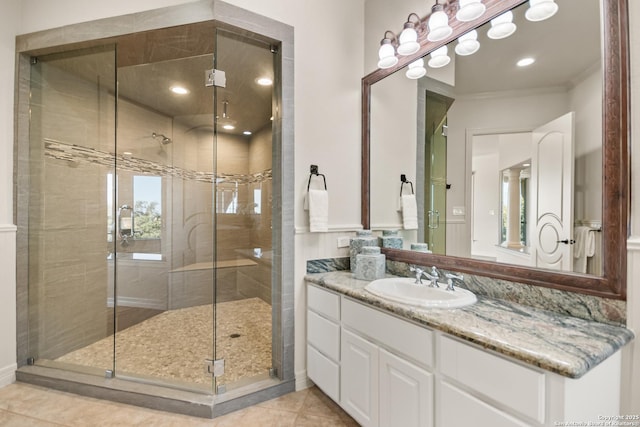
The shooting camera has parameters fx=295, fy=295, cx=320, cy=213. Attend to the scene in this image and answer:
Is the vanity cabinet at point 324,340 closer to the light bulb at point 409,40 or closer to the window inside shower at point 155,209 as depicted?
the window inside shower at point 155,209

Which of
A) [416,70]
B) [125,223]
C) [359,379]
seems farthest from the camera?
[125,223]

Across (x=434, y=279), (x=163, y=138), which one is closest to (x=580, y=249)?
(x=434, y=279)

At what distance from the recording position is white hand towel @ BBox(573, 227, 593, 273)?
3.86 ft

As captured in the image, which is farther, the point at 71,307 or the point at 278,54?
the point at 71,307

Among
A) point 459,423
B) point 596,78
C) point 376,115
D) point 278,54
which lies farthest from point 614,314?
point 278,54

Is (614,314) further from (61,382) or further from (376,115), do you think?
(61,382)

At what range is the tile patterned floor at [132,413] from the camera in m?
1.70

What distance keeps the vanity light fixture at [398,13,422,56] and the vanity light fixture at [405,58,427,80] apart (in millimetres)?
67

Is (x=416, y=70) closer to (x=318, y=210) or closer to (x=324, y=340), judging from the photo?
(x=318, y=210)

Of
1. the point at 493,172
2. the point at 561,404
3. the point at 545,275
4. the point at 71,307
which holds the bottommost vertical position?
the point at 71,307

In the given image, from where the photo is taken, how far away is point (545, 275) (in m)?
1.28

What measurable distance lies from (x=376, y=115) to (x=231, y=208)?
6.61 ft

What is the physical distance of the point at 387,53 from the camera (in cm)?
201

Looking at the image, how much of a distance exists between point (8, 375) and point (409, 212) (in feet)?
9.88
